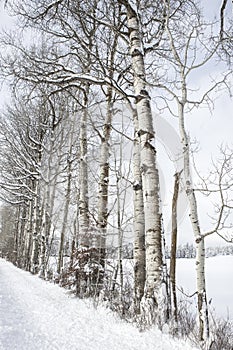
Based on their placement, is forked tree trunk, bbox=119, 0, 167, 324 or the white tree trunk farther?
the white tree trunk

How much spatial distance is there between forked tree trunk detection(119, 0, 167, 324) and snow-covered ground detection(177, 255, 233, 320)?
2653mm

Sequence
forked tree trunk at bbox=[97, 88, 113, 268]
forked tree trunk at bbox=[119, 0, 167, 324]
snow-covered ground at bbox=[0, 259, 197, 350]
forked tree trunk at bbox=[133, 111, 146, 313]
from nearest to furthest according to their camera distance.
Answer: snow-covered ground at bbox=[0, 259, 197, 350] < forked tree trunk at bbox=[119, 0, 167, 324] < forked tree trunk at bbox=[133, 111, 146, 313] < forked tree trunk at bbox=[97, 88, 113, 268]

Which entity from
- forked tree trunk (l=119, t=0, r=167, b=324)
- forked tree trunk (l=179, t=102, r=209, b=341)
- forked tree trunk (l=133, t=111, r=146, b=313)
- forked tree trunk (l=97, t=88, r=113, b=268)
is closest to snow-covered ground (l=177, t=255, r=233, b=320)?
forked tree trunk (l=133, t=111, r=146, b=313)

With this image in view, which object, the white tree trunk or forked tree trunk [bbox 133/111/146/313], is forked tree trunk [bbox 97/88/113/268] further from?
forked tree trunk [bbox 133/111/146/313]

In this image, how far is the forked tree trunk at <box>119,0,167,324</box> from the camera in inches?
152

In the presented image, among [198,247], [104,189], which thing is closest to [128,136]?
[104,189]

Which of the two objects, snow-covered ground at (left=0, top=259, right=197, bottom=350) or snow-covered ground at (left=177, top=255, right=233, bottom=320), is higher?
snow-covered ground at (left=0, top=259, right=197, bottom=350)

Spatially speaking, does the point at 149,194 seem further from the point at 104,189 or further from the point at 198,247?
the point at 104,189

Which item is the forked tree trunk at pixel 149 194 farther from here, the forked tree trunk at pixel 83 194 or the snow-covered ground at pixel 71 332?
the forked tree trunk at pixel 83 194

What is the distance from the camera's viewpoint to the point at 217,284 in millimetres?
11492

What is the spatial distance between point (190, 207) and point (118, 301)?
2283 millimetres

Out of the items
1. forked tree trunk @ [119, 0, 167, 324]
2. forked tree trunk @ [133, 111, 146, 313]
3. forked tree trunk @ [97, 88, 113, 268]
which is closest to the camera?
forked tree trunk @ [119, 0, 167, 324]

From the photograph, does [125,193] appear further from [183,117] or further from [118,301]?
[183,117]

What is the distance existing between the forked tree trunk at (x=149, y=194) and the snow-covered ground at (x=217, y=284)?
8.70 feet
